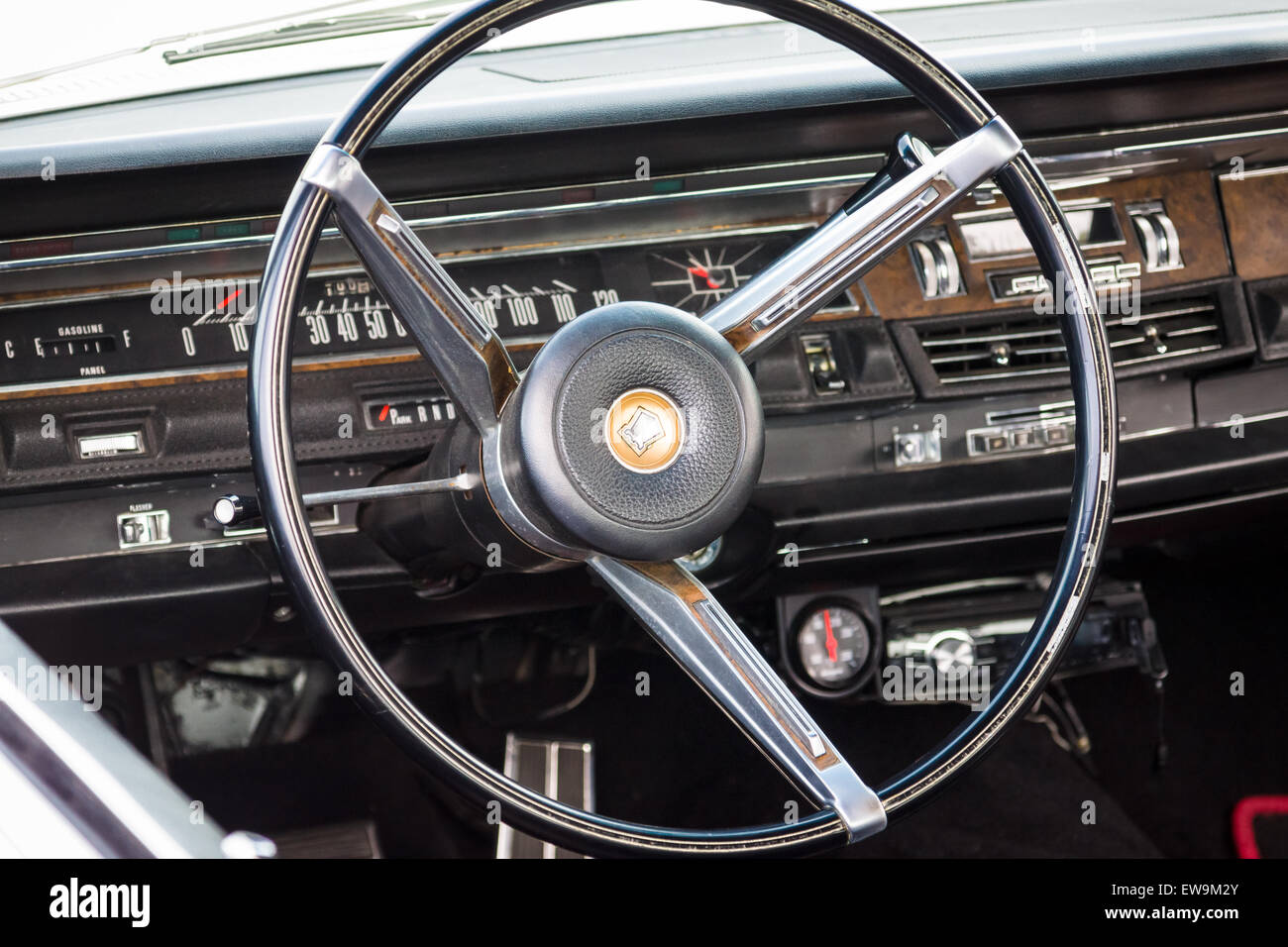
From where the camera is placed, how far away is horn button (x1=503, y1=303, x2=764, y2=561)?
1.10 m

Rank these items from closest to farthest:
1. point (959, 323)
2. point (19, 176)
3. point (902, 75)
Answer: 1. point (902, 75)
2. point (19, 176)
3. point (959, 323)

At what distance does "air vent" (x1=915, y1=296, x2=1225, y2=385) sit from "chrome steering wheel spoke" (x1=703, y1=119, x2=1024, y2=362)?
652mm

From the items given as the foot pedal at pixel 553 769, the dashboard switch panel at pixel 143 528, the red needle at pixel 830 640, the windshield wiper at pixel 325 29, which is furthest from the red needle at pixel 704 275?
the foot pedal at pixel 553 769

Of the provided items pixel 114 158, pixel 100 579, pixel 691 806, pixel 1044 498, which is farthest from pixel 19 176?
pixel 691 806

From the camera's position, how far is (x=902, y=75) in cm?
125

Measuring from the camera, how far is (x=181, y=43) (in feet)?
5.39

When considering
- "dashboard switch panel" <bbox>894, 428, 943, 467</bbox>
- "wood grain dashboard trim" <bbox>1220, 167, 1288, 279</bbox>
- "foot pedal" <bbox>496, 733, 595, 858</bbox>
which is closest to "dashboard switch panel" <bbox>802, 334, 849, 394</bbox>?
"dashboard switch panel" <bbox>894, 428, 943, 467</bbox>

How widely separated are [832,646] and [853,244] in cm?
96

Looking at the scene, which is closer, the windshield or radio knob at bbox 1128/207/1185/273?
the windshield

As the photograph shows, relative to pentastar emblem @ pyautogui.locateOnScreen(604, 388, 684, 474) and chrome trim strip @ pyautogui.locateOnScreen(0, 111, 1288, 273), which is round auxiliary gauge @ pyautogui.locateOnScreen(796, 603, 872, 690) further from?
pentastar emblem @ pyautogui.locateOnScreen(604, 388, 684, 474)

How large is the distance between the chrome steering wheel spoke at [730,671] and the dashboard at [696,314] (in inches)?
21.7

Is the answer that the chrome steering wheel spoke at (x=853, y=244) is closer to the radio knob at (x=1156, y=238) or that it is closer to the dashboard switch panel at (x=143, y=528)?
the radio knob at (x=1156, y=238)

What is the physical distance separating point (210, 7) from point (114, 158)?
0.35 m
